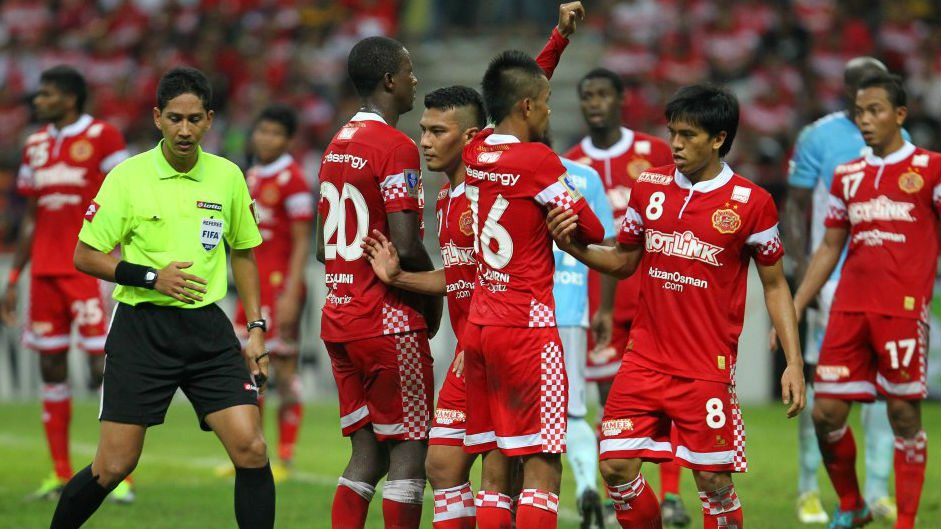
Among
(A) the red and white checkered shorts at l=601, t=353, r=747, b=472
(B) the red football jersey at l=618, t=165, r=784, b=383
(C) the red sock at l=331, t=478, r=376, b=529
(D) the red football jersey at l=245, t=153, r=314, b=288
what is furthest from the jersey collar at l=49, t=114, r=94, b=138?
(A) the red and white checkered shorts at l=601, t=353, r=747, b=472

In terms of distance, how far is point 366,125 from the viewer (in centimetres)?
654

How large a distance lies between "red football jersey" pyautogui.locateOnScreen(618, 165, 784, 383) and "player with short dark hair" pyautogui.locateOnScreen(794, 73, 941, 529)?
5.34 ft

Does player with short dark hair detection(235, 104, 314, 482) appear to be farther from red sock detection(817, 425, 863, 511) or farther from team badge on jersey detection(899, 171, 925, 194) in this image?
team badge on jersey detection(899, 171, 925, 194)

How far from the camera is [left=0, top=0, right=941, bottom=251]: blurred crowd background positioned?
17.9m

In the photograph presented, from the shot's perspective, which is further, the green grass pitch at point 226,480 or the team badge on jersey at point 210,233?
the green grass pitch at point 226,480

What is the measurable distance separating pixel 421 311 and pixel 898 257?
2962 mm

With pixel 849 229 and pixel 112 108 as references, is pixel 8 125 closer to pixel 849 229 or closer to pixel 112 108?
pixel 112 108

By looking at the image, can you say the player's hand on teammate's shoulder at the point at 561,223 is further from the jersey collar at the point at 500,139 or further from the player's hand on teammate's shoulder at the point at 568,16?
the player's hand on teammate's shoulder at the point at 568,16

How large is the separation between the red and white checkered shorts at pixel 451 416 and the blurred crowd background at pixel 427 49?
10224mm

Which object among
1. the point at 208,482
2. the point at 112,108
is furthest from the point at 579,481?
the point at 112,108

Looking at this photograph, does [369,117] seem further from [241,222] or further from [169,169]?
[169,169]

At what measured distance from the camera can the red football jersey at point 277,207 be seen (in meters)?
10.9

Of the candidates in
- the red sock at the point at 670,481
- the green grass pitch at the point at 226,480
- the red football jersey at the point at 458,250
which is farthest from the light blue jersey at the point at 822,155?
the red football jersey at the point at 458,250

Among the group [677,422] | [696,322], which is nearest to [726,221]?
[696,322]
